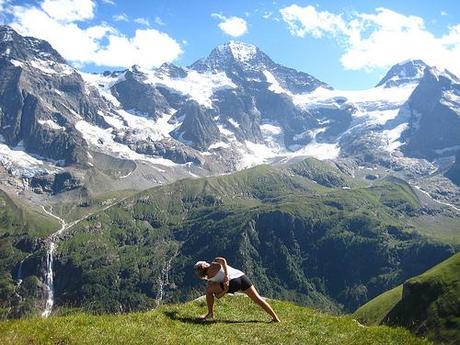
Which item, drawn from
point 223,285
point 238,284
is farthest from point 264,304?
point 223,285

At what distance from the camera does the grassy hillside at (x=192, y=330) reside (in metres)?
21.7

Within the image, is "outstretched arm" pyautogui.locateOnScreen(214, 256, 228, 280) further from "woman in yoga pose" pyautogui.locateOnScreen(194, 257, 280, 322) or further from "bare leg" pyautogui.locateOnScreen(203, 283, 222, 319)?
"bare leg" pyautogui.locateOnScreen(203, 283, 222, 319)

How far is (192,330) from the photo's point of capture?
1021 inches

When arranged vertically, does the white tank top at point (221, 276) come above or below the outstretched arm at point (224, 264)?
below

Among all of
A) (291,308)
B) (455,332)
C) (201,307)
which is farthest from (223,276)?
(455,332)

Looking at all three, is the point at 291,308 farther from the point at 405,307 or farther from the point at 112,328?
the point at 405,307

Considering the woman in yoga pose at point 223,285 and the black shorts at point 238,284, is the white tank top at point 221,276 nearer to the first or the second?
the woman in yoga pose at point 223,285

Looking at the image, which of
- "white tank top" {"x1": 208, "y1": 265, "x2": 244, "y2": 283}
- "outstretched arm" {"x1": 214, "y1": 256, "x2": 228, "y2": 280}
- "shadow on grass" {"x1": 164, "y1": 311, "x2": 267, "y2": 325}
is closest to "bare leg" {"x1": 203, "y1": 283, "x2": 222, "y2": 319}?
"white tank top" {"x1": 208, "y1": 265, "x2": 244, "y2": 283}

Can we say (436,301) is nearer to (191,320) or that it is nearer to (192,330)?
(191,320)

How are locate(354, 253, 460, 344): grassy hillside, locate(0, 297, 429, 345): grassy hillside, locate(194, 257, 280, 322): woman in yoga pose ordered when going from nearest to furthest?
locate(0, 297, 429, 345): grassy hillside < locate(194, 257, 280, 322): woman in yoga pose < locate(354, 253, 460, 344): grassy hillside

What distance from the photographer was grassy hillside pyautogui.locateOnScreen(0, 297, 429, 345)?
71.2 feet

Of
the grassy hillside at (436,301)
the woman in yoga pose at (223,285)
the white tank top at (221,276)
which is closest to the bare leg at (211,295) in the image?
the woman in yoga pose at (223,285)

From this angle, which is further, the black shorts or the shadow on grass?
the black shorts

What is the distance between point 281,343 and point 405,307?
156 metres
